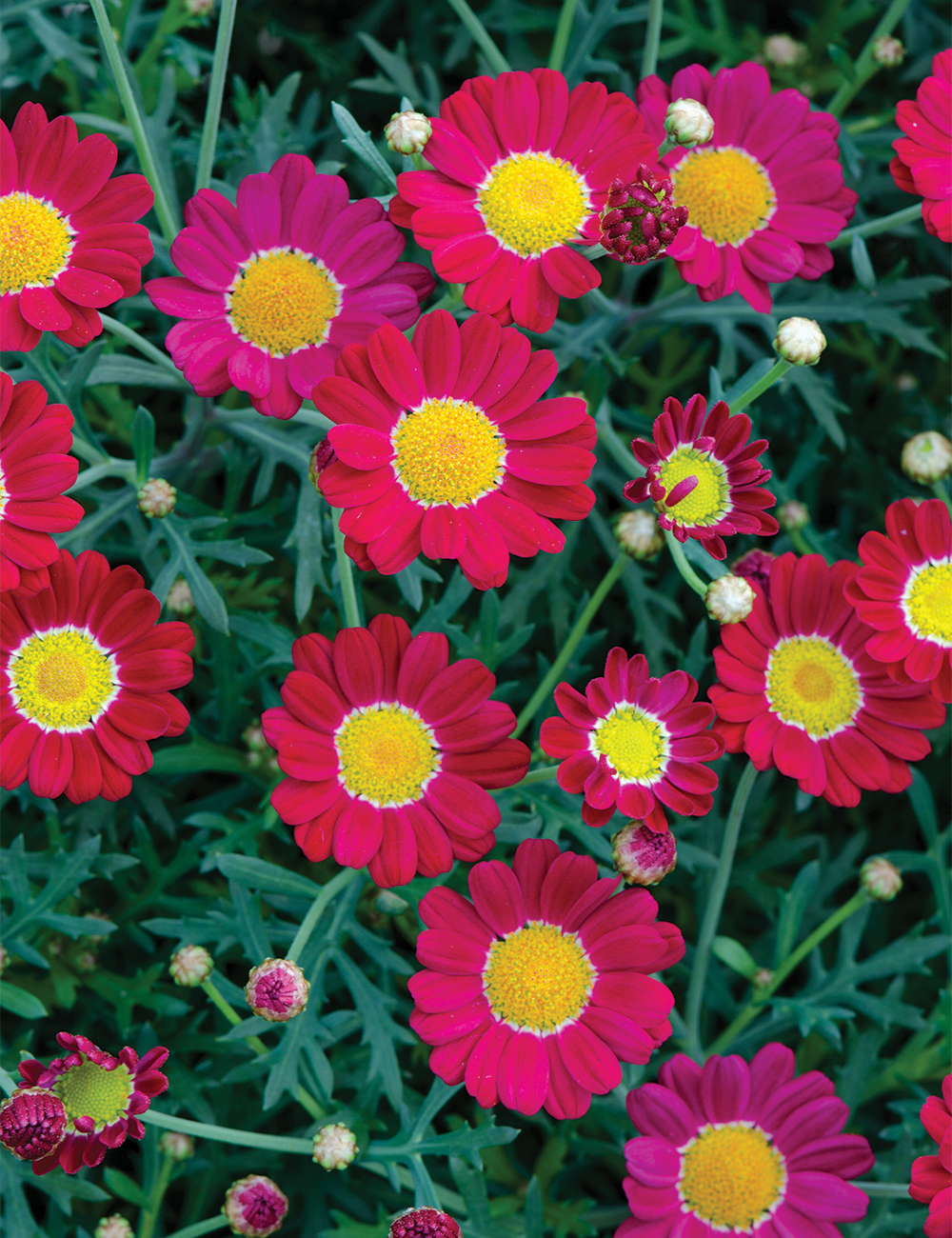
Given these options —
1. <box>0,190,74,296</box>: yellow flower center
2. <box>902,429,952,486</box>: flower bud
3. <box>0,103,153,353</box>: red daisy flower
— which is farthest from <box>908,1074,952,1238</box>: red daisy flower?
<box>0,190,74,296</box>: yellow flower center

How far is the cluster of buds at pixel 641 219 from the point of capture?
148 centimetres

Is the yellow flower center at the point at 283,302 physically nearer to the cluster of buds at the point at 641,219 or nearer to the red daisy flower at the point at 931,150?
the cluster of buds at the point at 641,219

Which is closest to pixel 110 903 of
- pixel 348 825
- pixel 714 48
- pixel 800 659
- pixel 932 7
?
pixel 348 825

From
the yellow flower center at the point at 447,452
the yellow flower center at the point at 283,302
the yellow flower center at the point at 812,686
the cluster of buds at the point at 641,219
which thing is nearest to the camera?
the cluster of buds at the point at 641,219

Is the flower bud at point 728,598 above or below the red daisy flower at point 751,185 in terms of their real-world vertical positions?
below

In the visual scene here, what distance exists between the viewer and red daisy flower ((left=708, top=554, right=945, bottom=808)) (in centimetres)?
175

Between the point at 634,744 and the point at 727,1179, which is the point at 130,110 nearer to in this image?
the point at 634,744

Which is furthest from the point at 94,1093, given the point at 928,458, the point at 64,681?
the point at 928,458

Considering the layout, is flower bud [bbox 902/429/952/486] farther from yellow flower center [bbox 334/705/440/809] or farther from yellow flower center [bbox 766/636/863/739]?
yellow flower center [bbox 334/705/440/809]

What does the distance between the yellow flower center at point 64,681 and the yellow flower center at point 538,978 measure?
663mm

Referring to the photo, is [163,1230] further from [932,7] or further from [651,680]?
[932,7]

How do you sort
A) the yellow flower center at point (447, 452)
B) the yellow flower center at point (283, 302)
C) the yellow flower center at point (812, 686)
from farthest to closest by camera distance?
the yellow flower center at point (812, 686) < the yellow flower center at point (283, 302) < the yellow flower center at point (447, 452)

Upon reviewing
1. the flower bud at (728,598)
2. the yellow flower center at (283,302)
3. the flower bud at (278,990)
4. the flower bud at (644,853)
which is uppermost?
the yellow flower center at (283,302)

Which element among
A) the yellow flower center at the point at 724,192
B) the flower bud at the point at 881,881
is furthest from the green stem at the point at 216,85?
the flower bud at the point at 881,881
